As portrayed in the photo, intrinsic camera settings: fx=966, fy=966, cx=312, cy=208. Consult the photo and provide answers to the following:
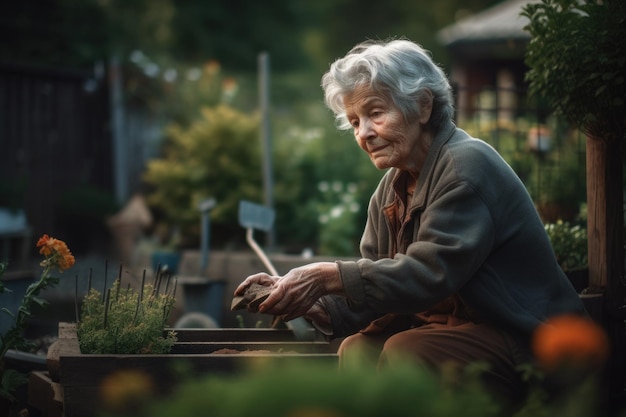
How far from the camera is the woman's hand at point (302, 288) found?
9.69 feet

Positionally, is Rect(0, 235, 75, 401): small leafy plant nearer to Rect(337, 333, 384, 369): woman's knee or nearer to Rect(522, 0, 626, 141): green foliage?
Rect(337, 333, 384, 369): woman's knee

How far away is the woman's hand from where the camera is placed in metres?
2.95

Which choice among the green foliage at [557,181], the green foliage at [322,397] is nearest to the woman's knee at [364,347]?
the green foliage at [322,397]

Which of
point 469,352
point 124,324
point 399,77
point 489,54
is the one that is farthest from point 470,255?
point 489,54

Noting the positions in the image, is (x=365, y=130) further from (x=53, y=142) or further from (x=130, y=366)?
(x=53, y=142)

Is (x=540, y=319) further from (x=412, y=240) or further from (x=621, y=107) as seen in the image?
(x=621, y=107)

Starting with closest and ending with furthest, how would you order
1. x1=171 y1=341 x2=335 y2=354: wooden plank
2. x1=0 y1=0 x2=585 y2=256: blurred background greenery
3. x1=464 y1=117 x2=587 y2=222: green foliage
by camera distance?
x1=171 y1=341 x2=335 y2=354: wooden plank, x1=464 y1=117 x2=587 y2=222: green foliage, x1=0 y1=0 x2=585 y2=256: blurred background greenery

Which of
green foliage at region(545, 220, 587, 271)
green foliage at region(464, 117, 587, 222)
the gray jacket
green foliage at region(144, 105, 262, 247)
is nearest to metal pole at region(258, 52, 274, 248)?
green foliage at region(144, 105, 262, 247)

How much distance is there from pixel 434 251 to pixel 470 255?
11 cm

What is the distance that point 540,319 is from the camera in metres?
2.96

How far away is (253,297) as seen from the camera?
311 cm

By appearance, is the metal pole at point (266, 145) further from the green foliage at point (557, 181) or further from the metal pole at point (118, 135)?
the metal pole at point (118, 135)

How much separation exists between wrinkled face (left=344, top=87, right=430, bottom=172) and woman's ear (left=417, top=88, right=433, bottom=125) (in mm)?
21

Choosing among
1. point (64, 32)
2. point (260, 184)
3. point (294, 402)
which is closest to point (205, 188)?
point (260, 184)
